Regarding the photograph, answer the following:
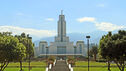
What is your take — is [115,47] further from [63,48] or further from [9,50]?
[63,48]

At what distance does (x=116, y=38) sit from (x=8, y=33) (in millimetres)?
18593

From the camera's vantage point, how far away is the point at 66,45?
12825 cm

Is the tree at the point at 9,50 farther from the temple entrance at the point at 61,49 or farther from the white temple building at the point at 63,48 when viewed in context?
the temple entrance at the point at 61,49

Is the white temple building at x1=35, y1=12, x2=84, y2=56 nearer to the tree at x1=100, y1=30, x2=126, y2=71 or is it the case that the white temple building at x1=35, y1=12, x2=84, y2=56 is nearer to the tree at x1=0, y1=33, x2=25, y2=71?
the tree at x1=100, y1=30, x2=126, y2=71

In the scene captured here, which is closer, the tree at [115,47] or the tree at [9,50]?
the tree at [115,47]

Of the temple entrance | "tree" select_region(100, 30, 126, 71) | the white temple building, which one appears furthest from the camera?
the temple entrance

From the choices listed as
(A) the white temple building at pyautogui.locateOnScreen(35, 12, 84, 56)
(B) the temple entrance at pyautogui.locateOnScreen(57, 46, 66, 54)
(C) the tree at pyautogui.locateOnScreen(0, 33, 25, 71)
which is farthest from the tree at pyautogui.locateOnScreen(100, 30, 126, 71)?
(B) the temple entrance at pyautogui.locateOnScreen(57, 46, 66, 54)

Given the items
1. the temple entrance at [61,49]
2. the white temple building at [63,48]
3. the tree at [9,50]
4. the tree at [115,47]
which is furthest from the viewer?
the temple entrance at [61,49]

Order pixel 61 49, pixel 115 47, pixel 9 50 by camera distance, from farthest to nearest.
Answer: pixel 61 49
pixel 9 50
pixel 115 47

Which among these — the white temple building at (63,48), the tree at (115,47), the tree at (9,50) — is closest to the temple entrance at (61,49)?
the white temple building at (63,48)

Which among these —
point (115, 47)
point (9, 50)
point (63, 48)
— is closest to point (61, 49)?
point (63, 48)

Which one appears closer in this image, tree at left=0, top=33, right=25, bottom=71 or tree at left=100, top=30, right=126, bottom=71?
tree at left=100, top=30, right=126, bottom=71

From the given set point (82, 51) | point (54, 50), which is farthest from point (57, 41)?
point (82, 51)

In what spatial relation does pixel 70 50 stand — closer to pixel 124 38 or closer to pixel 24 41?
pixel 24 41
